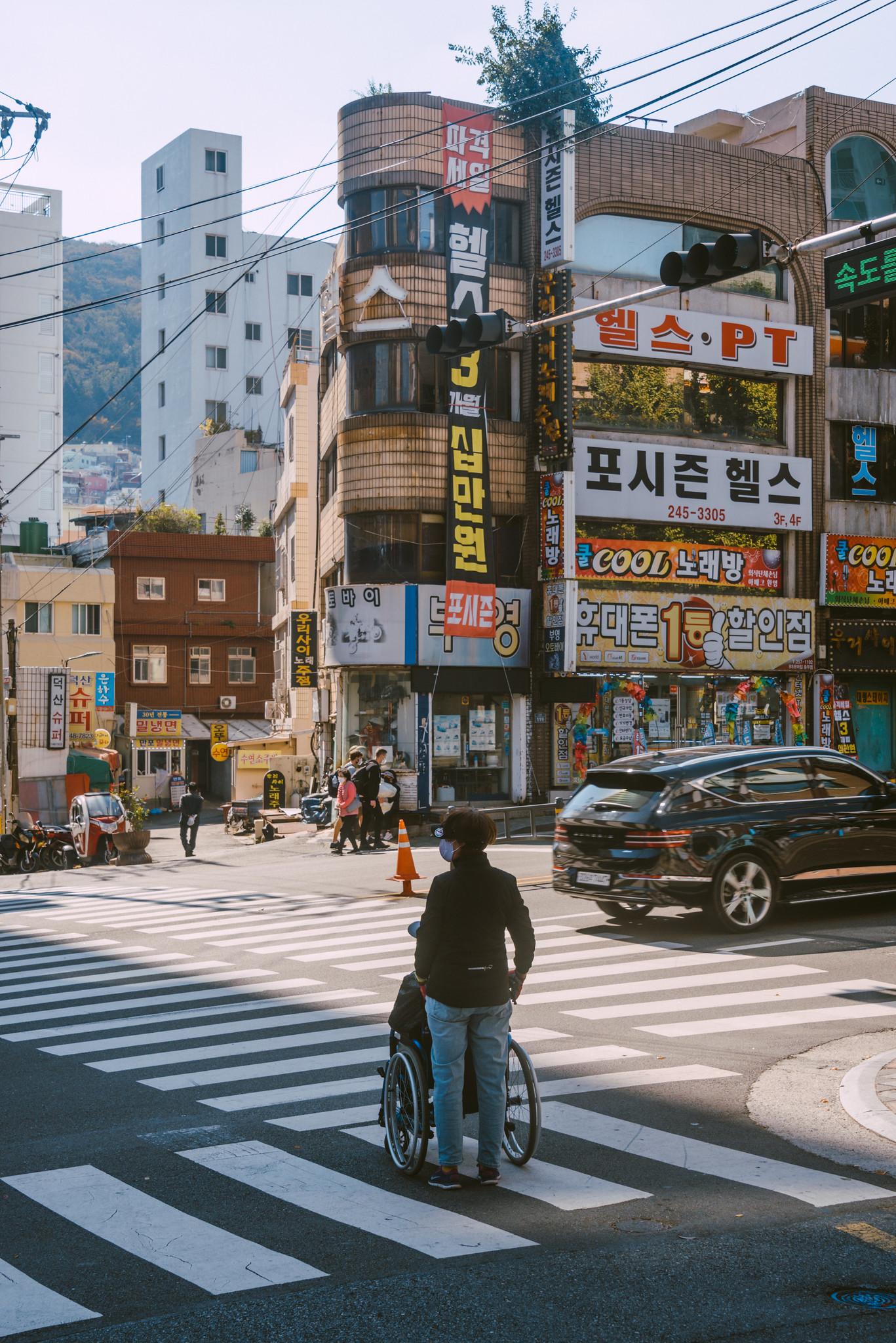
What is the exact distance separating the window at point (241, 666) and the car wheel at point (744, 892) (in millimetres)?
50723

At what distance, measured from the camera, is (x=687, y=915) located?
1627cm

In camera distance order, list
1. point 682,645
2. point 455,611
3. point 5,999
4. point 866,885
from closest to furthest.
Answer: point 5,999 < point 866,885 < point 455,611 < point 682,645

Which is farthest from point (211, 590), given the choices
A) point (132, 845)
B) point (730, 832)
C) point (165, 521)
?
point (730, 832)

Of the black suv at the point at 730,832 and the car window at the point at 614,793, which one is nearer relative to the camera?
the black suv at the point at 730,832

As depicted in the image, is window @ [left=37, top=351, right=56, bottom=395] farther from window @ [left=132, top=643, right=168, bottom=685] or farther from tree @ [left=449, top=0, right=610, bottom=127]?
tree @ [left=449, top=0, right=610, bottom=127]

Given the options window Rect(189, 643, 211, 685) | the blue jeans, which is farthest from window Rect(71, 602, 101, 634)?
the blue jeans

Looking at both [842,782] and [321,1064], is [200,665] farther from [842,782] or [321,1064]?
[321,1064]

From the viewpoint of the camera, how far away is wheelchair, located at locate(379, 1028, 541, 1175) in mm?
6848

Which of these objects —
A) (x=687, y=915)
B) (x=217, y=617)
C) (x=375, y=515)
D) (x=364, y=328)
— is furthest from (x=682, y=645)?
(x=217, y=617)

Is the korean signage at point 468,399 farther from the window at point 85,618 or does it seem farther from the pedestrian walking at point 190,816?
the window at point 85,618

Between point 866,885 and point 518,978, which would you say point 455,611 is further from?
point 518,978

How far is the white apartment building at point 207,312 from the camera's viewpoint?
8831cm

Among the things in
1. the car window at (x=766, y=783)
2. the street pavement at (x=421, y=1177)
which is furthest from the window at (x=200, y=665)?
the car window at (x=766, y=783)

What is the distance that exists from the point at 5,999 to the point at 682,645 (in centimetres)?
2404
